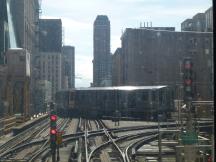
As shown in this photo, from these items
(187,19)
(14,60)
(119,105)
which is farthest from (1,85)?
(187,19)

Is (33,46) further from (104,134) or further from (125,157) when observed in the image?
(125,157)

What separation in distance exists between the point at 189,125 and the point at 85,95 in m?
29.6

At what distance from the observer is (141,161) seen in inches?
653

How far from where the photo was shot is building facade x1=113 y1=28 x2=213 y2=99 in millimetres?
85938

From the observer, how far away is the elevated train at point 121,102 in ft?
130

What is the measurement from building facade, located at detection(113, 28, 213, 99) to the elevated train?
131ft

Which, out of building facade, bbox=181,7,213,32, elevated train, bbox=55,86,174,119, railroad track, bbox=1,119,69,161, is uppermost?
building facade, bbox=181,7,213,32

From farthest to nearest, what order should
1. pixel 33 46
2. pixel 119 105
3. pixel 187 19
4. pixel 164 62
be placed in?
pixel 187 19, pixel 164 62, pixel 33 46, pixel 119 105

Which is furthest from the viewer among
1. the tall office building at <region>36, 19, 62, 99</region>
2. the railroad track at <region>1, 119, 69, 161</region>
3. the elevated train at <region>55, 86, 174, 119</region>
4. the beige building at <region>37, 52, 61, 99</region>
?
the beige building at <region>37, 52, 61, 99</region>

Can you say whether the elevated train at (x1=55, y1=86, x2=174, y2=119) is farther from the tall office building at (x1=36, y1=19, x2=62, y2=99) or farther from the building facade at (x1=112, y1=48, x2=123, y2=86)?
the tall office building at (x1=36, y1=19, x2=62, y2=99)

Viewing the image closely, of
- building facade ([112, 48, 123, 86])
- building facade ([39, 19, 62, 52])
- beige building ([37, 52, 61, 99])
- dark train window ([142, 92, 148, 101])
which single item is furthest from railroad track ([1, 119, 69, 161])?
building facade ([39, 19, 62, 52])

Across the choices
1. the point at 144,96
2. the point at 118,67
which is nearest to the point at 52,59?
the point at 118,67

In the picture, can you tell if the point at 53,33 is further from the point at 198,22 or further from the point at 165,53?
the point at 165,53

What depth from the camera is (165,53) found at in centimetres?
8712
